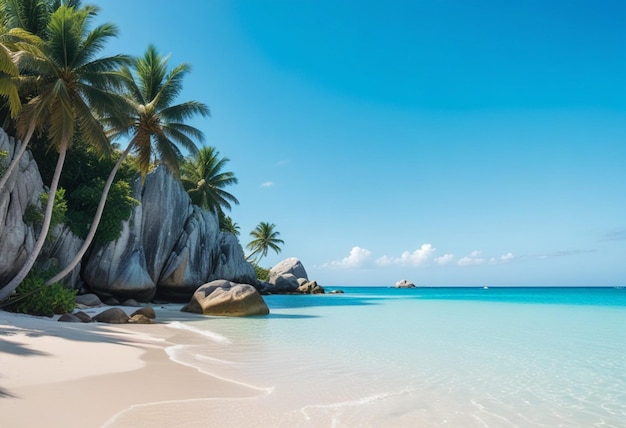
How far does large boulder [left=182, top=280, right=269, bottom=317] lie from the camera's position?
1573 centimetres

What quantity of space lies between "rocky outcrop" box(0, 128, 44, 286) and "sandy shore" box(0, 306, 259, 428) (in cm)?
580

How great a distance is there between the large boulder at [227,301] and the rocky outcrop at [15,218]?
641 centimetres

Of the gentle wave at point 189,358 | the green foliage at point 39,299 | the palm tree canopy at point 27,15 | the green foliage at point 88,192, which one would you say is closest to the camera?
the gentle wave at point 189,358

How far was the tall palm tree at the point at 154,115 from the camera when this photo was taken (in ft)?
55.7

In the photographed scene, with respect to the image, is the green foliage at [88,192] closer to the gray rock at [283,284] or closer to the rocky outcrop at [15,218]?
the rocky outcrop at [15,218]

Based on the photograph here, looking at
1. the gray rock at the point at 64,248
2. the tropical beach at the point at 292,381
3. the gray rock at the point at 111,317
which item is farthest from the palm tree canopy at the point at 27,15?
the tropical beach at the point at 292,381

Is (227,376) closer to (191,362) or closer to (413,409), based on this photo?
(191,362)

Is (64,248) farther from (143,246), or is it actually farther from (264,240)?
(264,240)

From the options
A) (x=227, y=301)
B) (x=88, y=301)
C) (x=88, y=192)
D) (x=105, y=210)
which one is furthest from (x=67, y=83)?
(x=227, y=301)

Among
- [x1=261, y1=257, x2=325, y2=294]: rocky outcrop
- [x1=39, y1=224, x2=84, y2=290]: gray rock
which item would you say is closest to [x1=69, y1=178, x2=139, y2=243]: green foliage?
[x1=39, y1=224, x2=84, y2=290]: gray rock

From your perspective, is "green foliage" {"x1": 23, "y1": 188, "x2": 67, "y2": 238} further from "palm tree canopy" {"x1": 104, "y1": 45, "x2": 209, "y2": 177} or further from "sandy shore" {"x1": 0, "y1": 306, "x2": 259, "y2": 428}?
"sandy shore" {"x1": 0, "y1": 306, "x2": 259, "y2": 428}

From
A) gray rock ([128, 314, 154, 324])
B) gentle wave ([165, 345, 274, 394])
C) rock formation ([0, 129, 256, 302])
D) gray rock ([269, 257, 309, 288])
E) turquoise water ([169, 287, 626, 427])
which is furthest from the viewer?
gray rock ([269, 257, 309, 288])

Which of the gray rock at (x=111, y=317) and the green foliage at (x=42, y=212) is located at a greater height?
the green foliage at (x=42, y=212)

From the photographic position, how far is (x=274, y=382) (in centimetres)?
542
